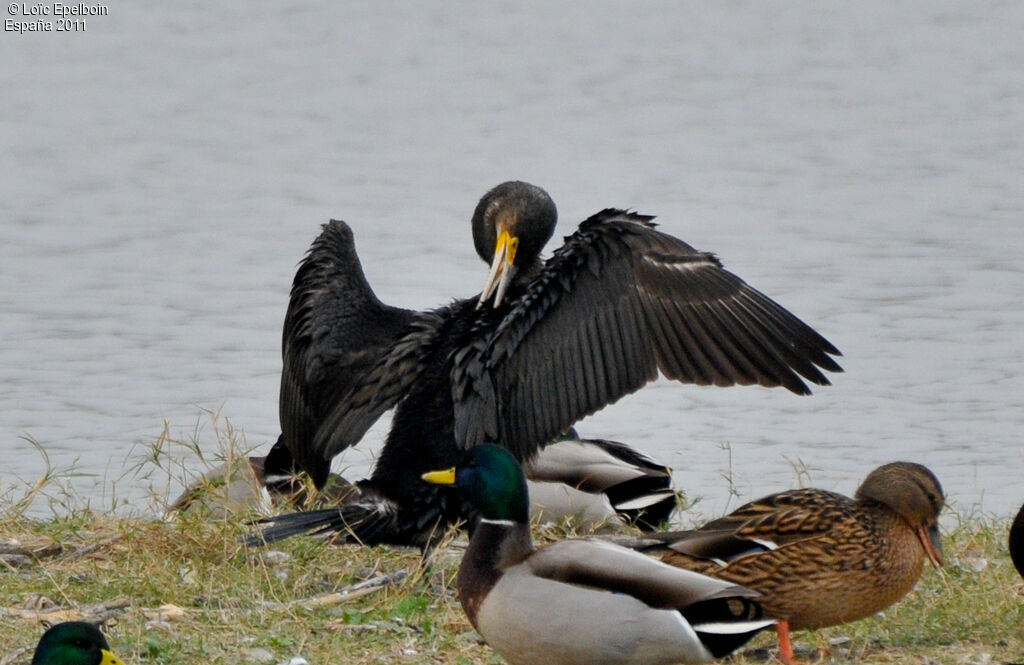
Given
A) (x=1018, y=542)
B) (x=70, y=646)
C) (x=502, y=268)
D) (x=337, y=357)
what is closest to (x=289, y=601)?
(x=337, y=357)

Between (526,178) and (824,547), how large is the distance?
25.8ft

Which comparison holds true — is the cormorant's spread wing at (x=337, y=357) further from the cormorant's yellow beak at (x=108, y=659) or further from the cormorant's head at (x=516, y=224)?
the cormorant's yellow beak at (x=108, y=659)

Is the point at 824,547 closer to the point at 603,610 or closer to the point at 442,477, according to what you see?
the point at 603,610

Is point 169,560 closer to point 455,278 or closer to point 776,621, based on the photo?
point 776,621

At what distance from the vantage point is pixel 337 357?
22.5 feet

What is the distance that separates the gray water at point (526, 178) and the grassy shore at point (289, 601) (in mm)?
684

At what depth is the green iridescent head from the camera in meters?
5.32

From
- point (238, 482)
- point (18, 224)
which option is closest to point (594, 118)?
point (18, 224)

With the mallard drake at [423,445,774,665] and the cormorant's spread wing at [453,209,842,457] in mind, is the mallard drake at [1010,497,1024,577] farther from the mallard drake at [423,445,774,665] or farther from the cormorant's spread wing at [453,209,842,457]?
the mallard drake at [423,445,774,665]

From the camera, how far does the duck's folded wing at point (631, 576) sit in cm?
490

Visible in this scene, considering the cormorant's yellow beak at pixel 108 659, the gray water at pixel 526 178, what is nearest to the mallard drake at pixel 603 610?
the cormorant's yellow beak at pixel 108 659

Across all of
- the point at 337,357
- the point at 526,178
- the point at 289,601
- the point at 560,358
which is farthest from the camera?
the point at 526,178

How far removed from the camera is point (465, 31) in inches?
659

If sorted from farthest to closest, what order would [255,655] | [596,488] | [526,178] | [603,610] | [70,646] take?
1. [526,178]
2. [596,488]
3. [255,655]
4. [603,610]
5. [70,646]
